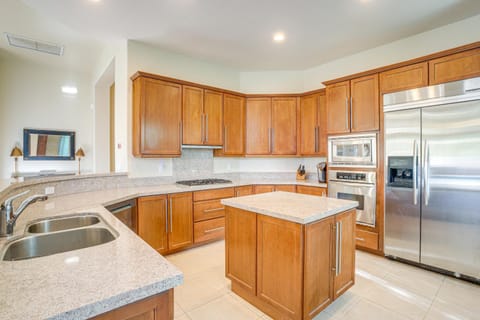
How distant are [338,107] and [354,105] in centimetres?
23

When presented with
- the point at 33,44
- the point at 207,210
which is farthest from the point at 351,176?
the point at 33,44

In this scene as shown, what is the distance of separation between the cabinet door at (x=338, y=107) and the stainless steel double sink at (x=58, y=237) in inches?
123

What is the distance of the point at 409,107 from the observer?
109 inches

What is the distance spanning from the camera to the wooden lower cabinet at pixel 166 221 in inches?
111

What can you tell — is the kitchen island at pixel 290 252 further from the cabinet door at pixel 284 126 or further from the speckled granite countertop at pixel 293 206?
the cabinet door at pixel 284 126

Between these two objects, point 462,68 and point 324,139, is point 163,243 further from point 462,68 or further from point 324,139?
point 462,68

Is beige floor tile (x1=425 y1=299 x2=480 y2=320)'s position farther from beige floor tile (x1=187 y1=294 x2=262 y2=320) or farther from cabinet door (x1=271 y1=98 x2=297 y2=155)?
cabinet door (x1=271 y1=98 x2=297 y2=155)

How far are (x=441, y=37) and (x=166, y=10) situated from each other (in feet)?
11.1

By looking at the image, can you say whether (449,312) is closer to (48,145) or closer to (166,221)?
(166,221)

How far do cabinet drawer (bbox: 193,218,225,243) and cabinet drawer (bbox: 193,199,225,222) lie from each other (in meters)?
0.07

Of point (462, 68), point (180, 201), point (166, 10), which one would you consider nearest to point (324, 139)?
point (462, 68)

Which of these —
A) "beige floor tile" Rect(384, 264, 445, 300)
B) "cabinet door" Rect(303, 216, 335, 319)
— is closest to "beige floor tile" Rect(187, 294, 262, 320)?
"cabinet door" Rect(303, 216, 335, 319)

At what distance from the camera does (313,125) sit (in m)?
4.04

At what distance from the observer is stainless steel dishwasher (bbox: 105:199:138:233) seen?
2414 millimetres
